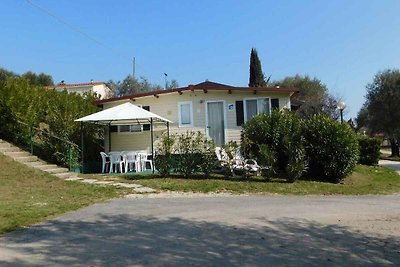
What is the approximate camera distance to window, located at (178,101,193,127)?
700 inches

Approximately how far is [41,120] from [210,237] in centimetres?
1210

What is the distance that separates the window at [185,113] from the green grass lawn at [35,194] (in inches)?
272

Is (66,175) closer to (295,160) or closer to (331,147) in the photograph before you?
(295,160)

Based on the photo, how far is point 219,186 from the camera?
11914 millimetres

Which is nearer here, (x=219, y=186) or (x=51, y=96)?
(x=219, y=186)

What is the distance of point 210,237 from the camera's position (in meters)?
5.77

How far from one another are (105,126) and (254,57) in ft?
71.5

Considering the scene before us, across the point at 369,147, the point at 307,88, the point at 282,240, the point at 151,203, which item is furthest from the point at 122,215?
the point at 307,88

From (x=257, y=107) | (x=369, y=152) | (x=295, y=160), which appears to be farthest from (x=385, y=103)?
(x=295, y=160)

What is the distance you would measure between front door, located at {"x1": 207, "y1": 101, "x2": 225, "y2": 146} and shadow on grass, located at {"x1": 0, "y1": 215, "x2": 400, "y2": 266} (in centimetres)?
1086

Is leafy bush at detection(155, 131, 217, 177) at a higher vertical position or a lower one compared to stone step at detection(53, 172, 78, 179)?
higher

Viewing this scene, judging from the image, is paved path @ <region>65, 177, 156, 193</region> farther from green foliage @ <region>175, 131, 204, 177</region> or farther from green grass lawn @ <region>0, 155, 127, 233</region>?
green foliage @ <region>175, 131, 204, 177</region>

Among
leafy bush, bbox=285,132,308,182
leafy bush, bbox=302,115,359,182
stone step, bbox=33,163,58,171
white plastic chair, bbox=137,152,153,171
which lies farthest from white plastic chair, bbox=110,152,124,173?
leafy bush, bbox=302,115,359,182

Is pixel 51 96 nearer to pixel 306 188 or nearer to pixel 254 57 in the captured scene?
pixel 306 188
